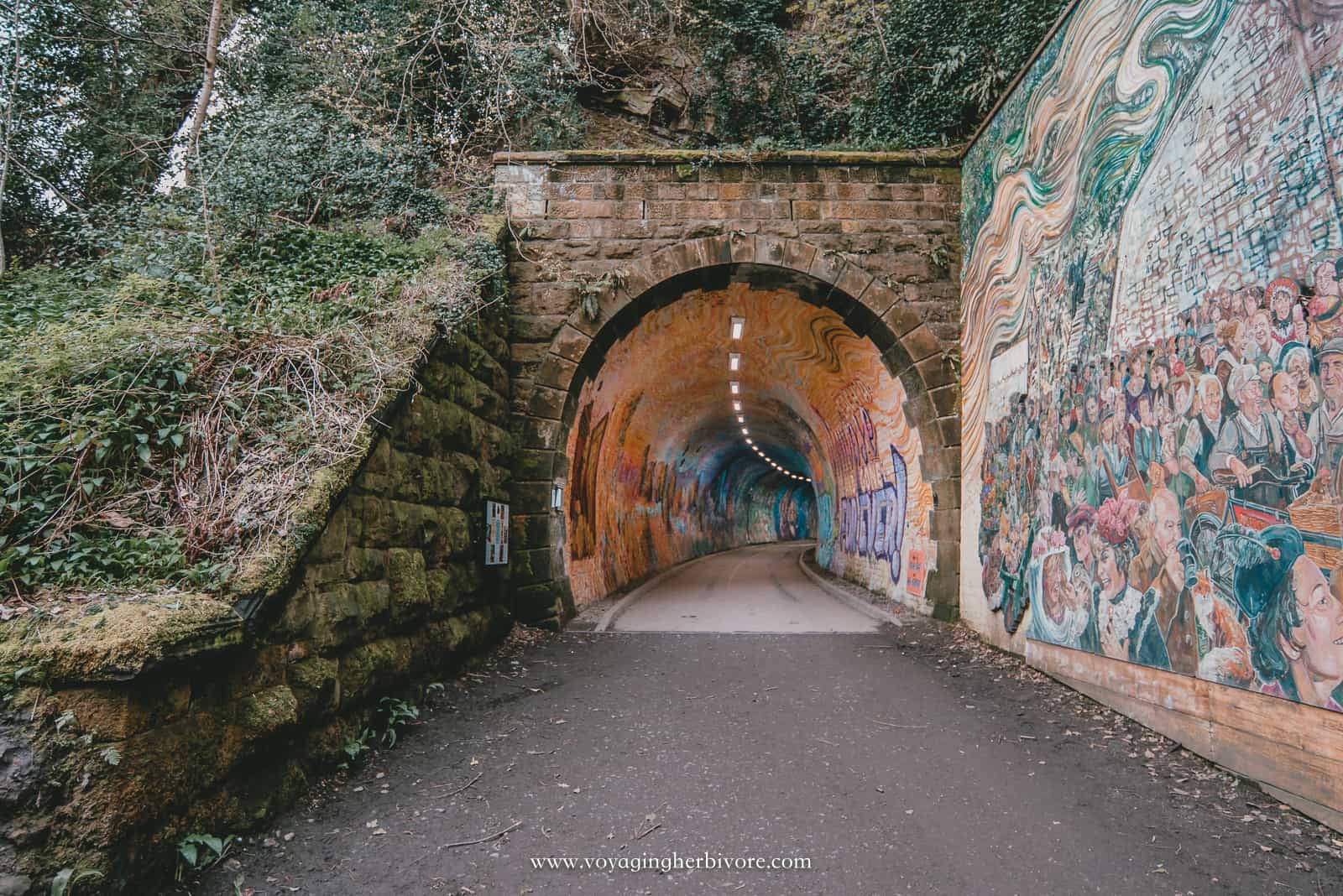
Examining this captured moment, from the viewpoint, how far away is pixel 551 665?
6648mm

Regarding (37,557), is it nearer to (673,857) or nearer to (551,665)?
(673,857)

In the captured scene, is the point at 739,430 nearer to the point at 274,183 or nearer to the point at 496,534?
the point at 496,534

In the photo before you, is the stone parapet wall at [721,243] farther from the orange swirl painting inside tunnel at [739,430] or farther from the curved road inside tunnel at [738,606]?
the curved road inside tunnel at [738,606]

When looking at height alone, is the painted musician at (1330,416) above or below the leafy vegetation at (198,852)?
above

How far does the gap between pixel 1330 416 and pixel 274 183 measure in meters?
10.4

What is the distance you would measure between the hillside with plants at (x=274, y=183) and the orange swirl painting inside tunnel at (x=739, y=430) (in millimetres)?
2674

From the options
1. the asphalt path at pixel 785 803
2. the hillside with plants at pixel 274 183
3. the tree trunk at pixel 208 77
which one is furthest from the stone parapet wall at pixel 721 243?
the tree trunk at pixel 208 77

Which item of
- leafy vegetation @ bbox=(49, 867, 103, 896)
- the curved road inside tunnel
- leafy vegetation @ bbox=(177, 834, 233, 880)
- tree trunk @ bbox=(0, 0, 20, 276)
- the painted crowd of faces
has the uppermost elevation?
tree trunk @ bbox=(0, 0, 20, 276)

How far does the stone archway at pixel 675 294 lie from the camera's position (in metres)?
8.37

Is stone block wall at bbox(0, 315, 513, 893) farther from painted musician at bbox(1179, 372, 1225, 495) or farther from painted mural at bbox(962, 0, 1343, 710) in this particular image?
painted musician at bbox(1179, 372, 1225, 495)

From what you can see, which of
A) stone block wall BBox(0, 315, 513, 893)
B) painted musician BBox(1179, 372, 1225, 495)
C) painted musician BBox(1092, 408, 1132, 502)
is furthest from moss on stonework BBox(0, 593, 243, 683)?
painted musician BBox(1092, 408, 1132, 502)

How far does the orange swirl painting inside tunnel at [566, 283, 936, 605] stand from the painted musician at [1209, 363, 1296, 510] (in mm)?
4981

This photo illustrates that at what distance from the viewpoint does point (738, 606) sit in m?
11.2

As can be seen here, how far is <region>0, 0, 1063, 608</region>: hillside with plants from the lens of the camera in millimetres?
3623
